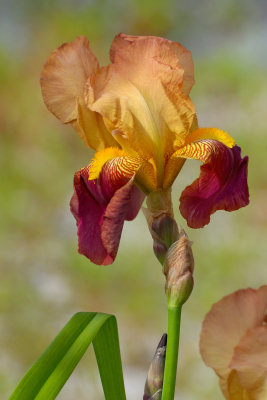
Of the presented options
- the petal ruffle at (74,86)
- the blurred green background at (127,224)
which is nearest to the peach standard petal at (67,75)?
the petal ruffle at (74,86)

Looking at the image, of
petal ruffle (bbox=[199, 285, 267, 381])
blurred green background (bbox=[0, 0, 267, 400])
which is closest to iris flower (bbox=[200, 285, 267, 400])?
petal ruffle (bbox=[199, 285, 267, 381])

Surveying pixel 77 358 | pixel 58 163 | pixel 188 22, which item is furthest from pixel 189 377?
pixel 77 358

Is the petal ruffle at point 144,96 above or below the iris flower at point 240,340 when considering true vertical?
above

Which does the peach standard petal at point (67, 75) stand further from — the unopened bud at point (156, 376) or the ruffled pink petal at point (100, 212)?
the unopened bud at point (156, 376)

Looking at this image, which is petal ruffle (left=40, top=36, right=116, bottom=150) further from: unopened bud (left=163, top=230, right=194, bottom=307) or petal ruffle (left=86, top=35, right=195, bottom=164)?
unopened bud (left=163, top=230, right=194, bottom=307)

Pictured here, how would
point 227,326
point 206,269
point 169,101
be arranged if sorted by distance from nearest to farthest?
point 227,326, point 169,101, point 206,269

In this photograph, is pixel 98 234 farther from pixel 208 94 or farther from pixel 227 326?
pixel 208 94

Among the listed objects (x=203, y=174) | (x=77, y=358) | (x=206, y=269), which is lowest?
(x=77, y=358)
